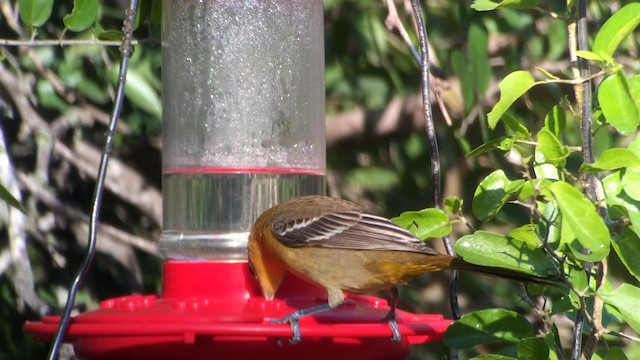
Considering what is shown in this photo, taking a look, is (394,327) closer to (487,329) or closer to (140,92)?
(487,329)

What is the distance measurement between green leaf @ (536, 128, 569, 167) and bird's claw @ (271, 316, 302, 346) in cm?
73

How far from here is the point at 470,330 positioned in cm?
310

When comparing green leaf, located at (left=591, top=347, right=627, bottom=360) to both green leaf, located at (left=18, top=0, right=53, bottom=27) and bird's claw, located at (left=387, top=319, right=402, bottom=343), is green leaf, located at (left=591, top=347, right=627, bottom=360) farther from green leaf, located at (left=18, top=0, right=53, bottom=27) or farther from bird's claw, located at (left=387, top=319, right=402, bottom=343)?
green leaf, located at (left=18, top=0, right=53, bottom=27)

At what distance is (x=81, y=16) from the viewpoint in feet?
12.1

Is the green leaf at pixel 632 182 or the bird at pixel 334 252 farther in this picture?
the bird at pixel 334 252

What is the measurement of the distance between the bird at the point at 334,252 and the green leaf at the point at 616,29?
782 mm

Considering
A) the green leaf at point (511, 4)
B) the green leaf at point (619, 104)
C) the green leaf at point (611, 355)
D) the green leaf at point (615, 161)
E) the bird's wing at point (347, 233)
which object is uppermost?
the green leaf at point (511, 4)

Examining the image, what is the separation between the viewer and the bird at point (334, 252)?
3561mm

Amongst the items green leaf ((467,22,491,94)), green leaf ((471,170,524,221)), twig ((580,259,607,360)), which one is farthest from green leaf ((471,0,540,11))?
green leaf ((467,22,491,94))

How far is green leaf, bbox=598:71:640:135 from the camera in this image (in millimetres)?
2775

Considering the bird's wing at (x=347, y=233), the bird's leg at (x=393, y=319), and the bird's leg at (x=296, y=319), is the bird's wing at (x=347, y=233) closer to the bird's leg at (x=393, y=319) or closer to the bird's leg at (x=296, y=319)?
the bird's leg at (x=393, y=319)

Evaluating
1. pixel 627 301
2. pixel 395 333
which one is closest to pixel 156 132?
pixel 395 333

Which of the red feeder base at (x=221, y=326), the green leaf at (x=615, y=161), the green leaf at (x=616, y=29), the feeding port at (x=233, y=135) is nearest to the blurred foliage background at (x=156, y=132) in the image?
the feeding port at (x=233, y=135)

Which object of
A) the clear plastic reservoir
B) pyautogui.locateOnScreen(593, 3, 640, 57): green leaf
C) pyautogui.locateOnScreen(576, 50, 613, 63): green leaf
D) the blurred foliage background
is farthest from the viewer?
the blurred foliage background
